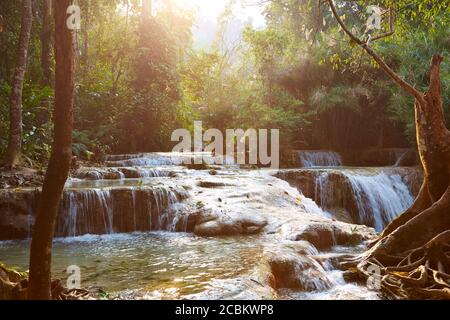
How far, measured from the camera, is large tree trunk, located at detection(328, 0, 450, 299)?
17.7 feet

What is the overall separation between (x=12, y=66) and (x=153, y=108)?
6899 millimetres

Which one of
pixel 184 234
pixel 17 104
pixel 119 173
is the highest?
pixel 17 104

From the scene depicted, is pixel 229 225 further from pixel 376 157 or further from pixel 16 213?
pixel 376 157

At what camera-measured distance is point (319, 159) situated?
20.1m

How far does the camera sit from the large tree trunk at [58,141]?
127 inches

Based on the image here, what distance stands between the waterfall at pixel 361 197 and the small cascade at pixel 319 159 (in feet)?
16.9

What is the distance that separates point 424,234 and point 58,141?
218 inches

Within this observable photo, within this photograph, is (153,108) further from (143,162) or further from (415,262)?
(415,262)

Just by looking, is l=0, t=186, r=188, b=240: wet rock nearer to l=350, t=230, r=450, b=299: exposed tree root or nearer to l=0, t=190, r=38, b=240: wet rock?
l=0, t=190, r=38, b=240: wet rock

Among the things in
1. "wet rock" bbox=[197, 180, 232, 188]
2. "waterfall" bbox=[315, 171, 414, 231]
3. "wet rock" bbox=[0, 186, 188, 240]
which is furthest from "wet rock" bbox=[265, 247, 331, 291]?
"waterfall" bbox=[315, 171, 414, 231]

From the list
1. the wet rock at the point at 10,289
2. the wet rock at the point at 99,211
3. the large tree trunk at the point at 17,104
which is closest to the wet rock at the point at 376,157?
the wet rock at the point at 99,211

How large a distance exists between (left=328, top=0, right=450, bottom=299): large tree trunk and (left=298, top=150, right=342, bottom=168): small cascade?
41.0 feet

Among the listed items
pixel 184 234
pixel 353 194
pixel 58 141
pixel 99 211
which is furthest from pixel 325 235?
pixel 353 194
